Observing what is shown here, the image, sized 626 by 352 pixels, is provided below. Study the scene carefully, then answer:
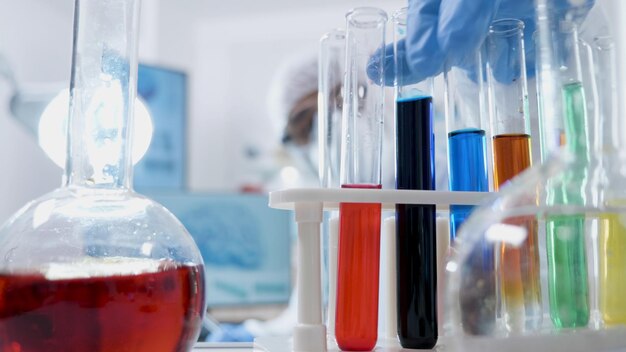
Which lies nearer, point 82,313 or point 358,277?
point 82,313

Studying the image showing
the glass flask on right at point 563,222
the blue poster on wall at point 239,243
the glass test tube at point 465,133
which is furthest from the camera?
the blue poster on wall at point 239,243

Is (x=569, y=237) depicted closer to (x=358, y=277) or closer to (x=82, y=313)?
(x=358, y=277)

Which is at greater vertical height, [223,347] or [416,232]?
[416,232]

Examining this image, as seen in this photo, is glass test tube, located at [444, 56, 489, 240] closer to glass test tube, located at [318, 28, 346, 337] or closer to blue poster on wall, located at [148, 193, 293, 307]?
glass test tube, located at [318, 28, 346, 337]

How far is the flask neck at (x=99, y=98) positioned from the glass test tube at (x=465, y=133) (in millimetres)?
339

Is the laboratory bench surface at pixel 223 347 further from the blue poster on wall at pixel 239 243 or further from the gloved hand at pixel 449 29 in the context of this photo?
the blue poster on wall at pixel 239 243

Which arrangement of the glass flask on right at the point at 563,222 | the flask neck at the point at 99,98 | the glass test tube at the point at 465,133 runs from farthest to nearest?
the glass test tube at the point at 465,133, the flask neck at the point at 99,98, the glass flask on right at the point at 563,222

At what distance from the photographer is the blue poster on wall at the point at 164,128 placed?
2668 mm

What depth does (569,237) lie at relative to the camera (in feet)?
1.74

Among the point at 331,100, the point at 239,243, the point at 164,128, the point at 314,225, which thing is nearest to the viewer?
the point at 314,225

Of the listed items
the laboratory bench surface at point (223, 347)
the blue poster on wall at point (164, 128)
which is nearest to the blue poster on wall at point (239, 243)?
the blue poster on wall at point (164, 128)

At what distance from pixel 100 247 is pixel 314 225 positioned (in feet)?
0.66

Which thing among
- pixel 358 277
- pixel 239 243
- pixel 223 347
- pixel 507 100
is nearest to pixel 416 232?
pixel 358 277

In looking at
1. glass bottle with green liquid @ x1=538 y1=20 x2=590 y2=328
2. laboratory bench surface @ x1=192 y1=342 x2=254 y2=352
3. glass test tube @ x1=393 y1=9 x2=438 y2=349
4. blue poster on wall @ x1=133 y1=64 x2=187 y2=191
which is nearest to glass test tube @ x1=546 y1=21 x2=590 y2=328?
glass bottle with green liquid @ x1=538 y1=20 x2=590 y2=328
